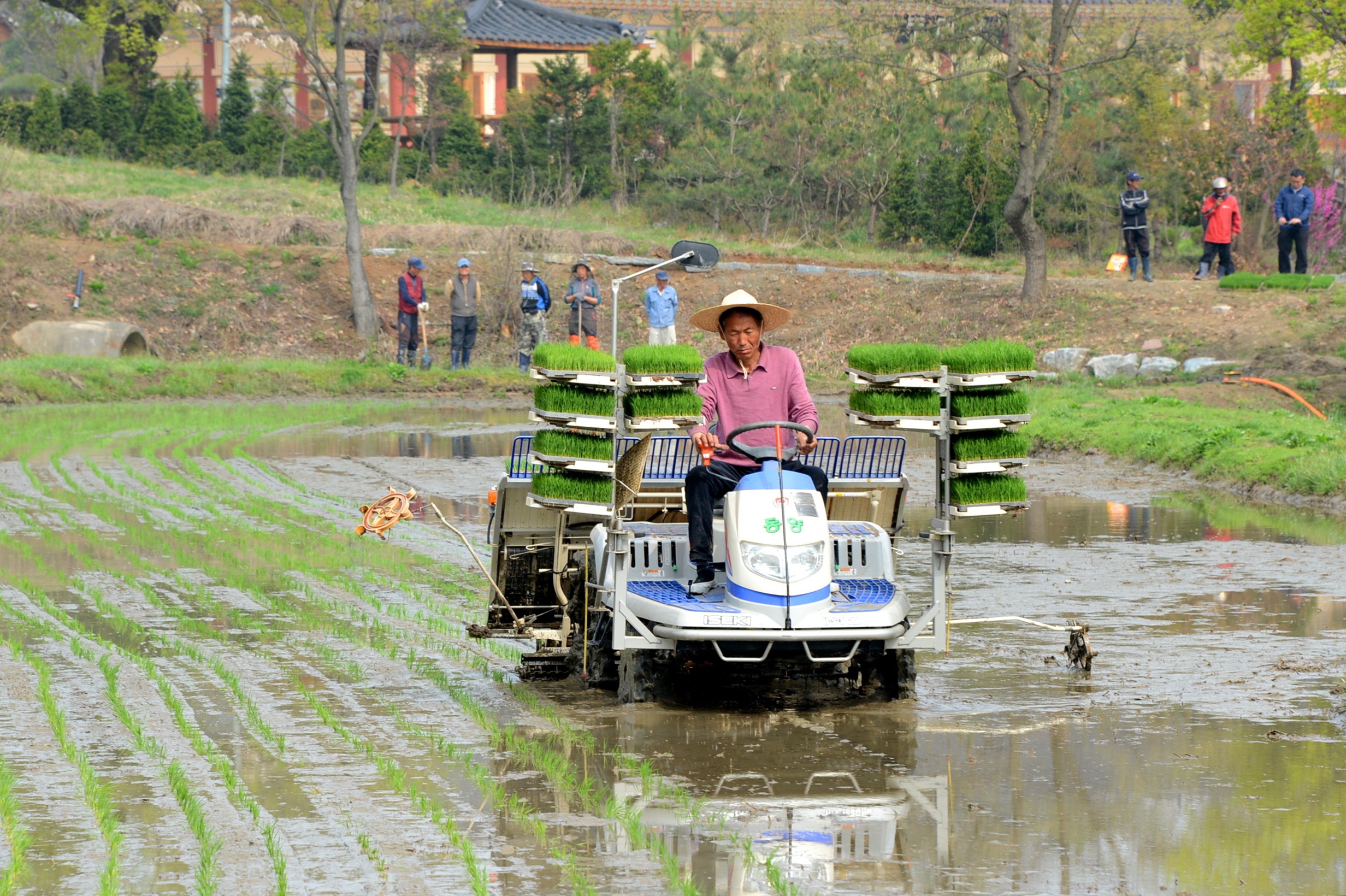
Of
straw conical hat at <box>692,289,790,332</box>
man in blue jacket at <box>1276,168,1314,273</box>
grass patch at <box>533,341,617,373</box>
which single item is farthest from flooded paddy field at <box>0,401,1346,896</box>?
man in blue jacket at <box>1276,168,1314,273</box>

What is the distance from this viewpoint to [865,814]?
20.8 ft

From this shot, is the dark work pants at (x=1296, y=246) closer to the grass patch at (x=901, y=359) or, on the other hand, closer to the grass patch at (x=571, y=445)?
the grass patch at (x=901, y=359)

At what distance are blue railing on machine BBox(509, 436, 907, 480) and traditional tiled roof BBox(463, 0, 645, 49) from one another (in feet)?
132

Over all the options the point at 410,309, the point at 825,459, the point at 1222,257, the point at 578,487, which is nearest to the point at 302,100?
the point at 410,309

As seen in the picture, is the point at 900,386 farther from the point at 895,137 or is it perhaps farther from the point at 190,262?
the point at 895,137

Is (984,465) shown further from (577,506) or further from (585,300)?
(585,300)

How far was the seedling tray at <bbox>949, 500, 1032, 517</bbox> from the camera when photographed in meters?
8.08

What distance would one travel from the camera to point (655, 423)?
7945 mm

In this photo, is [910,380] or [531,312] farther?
[531,312]

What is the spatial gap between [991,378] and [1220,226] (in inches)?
984

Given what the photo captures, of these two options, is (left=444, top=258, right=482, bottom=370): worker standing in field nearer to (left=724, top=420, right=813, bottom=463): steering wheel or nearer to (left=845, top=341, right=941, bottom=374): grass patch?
(left=724, top=420, right=813, bottom=463): steering wheel

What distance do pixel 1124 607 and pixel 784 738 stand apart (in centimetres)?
415

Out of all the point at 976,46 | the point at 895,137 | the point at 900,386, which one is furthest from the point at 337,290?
the point at 900,386

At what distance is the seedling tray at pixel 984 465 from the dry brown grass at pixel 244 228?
89.9 feet
